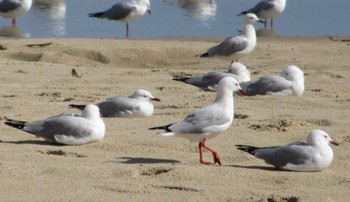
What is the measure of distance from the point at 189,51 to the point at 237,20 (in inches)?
167

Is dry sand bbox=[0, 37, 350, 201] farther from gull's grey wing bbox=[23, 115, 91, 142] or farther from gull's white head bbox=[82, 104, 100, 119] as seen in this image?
gull's white head bbox=[82, 104, 100, 119]

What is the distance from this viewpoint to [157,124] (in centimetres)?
878

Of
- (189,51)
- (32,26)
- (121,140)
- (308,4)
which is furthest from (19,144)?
(308,4)

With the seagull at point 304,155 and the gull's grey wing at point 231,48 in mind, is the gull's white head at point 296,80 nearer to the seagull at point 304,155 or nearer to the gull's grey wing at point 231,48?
the gull's grey wing at point 231,48

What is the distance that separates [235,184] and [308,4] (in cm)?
1456

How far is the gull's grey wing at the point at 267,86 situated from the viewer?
10.4 m

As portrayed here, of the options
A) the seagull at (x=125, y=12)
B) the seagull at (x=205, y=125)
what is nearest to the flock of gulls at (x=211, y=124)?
the seagull at (x=205, y=125)

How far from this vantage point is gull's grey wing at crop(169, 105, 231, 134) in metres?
7.16

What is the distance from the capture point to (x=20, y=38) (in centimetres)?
1570

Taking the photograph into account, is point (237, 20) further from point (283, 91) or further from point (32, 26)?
point (283, 91)

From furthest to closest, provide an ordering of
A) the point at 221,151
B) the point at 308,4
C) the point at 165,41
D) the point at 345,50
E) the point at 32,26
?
the point at 308,4, the point at 32,26, the point at 165,41, the point at 345,50, the point at 221,151

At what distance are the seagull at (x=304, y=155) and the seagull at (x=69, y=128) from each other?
53.6 inches

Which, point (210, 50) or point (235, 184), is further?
point (210, 50)

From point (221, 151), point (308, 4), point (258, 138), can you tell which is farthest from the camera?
point (308, 4)
